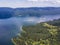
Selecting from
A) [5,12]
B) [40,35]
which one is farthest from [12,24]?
[40,35]

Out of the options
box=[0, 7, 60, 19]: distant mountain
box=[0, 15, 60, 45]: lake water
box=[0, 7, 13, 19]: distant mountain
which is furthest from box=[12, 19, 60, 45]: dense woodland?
box=[0, 7, 13, 19]: distant mountain

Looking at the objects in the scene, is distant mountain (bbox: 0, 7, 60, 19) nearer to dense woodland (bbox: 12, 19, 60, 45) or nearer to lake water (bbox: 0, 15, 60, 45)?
lake water (bbox: 0, 15, 60, 45)

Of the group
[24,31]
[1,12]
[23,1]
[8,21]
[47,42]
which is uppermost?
[23,1]

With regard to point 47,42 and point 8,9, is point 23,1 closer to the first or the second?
point 8,9

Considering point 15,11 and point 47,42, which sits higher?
point 15,11

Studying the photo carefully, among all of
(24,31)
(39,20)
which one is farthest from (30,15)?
(24,31)

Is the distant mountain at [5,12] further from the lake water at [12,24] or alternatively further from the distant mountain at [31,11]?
the lake water at [12,24]

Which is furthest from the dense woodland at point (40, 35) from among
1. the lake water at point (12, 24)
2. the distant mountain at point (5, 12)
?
the distant mountain at point (5, 12)
